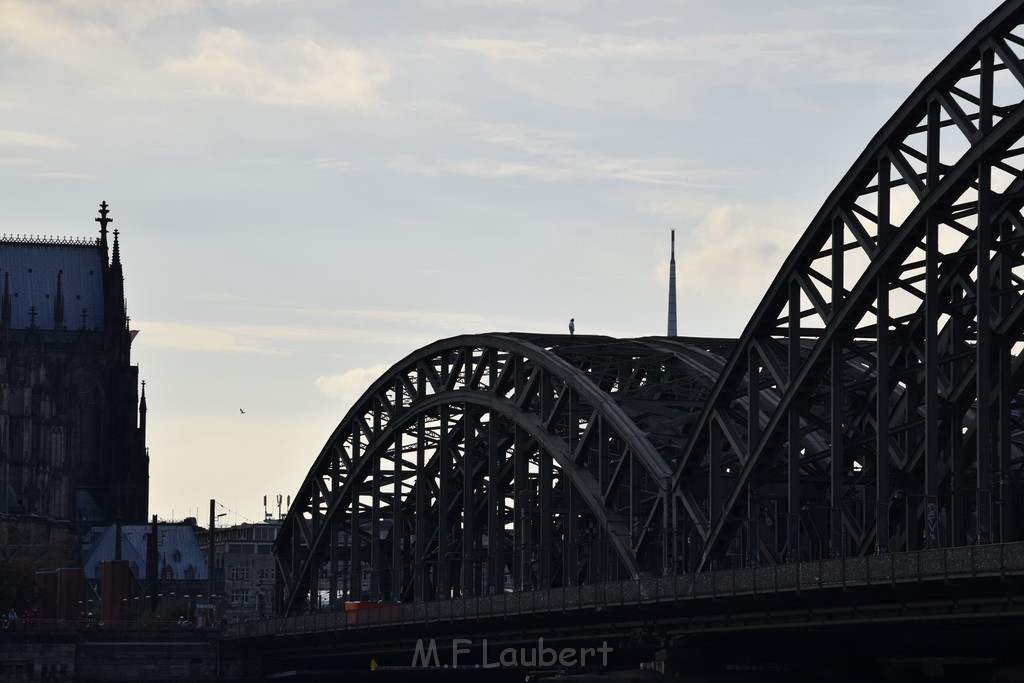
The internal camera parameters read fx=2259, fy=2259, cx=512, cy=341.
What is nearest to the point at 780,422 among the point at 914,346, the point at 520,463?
the point at 914,346

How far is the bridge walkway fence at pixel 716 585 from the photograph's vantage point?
53.9 m

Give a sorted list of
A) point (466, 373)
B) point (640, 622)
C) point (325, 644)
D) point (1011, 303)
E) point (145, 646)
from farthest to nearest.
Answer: point (145, 646) < point (325, 644) < point (466, 373) < point (640, 622) < point (1011, 303)

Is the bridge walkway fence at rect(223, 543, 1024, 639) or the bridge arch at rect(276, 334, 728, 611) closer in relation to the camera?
the bridge walkway fence at rect(223, 543, 1024, 639)

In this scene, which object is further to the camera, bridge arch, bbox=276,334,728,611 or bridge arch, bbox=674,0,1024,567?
bridge arch, bbox=276,334,728,611

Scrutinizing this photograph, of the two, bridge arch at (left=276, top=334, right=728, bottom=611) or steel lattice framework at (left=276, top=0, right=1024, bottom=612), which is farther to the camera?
bridge arch at (left=276, top=334, right=728, bottom=611)

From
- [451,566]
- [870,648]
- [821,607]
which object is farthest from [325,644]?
[821,607]

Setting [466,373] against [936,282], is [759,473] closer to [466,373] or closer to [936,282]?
[936,282]

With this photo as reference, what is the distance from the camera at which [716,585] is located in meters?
69.4

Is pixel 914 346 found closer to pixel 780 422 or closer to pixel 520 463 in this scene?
pixel 780 422

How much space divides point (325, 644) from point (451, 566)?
1067cm

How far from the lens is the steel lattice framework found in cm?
5969

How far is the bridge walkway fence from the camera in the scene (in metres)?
53.9

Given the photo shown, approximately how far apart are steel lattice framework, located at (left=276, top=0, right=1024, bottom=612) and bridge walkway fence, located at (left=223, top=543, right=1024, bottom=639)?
1.98 m

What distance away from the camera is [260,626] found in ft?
435
